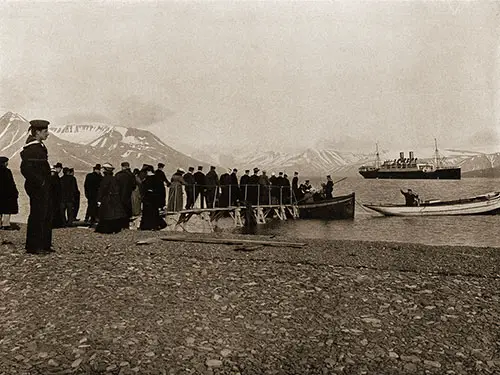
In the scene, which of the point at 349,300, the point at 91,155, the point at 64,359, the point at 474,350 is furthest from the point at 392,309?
the point at 91,155

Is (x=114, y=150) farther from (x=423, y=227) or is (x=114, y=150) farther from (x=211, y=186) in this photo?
(x=423, y=227)

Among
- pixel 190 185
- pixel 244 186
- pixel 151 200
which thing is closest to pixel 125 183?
pixel 151 200

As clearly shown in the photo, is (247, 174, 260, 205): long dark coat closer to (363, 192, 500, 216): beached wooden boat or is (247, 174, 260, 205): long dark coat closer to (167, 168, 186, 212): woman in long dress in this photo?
(167, 168, 186, 212): woman in long dress

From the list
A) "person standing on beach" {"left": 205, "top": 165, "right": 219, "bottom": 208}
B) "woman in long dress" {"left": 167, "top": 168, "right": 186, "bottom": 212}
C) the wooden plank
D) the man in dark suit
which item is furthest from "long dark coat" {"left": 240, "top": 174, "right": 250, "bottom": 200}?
the wooden plank

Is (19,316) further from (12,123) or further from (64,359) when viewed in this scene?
(12,123)

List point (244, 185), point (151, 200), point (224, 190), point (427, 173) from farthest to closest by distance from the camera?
point (427, 173)
point (244, 185)
point (224, 190)
point (151, 200)

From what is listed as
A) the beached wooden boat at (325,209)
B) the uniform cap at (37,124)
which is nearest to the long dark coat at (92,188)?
the uniform cap at (37,124)
